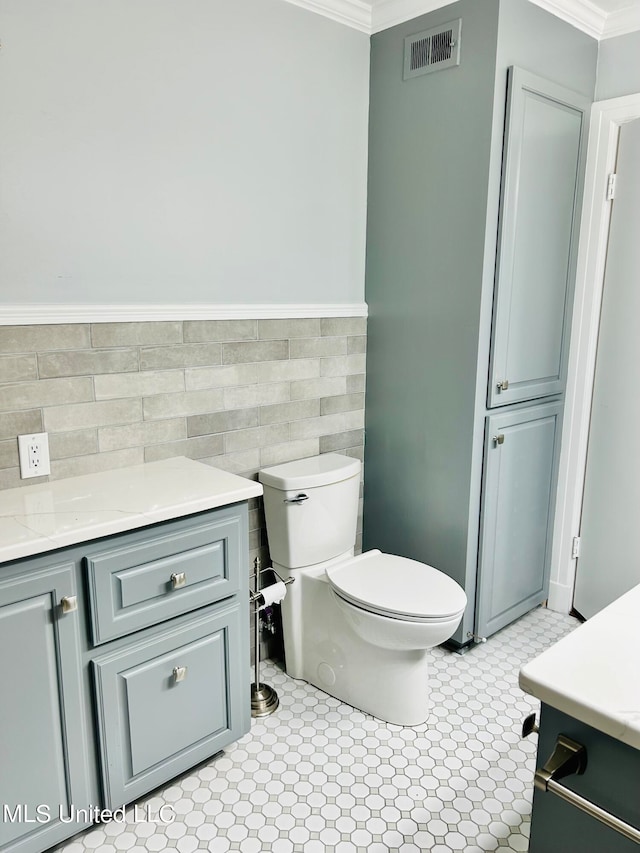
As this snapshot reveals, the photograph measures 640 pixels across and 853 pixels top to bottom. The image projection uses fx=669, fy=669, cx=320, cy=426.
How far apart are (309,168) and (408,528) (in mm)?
1415

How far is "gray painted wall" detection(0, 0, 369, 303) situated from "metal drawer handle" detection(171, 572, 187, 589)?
0.82 meters

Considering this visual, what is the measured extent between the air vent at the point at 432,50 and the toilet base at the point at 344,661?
180cm

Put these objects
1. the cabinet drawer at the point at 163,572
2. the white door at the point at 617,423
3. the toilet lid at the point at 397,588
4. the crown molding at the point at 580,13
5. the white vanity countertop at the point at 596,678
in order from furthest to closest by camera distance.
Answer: the white door at the point at 617,423, the crown molding at the point at 580,13, the toilet lid at the point at 397,588, the cabinet drawer at the point at 163,572, the white vanity countertop at the point at 596,678

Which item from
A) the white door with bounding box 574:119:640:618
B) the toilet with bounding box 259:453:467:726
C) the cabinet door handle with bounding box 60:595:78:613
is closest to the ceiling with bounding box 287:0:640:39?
the white door with bounding box 574:119:640:618

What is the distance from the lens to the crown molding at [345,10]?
2295 mm

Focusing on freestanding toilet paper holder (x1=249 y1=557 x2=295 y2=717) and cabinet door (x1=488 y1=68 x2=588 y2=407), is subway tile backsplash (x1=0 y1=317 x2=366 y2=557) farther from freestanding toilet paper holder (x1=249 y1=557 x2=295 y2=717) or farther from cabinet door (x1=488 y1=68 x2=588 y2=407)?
cabinet door (x1=488 y1=68 x2=588 y2=407)

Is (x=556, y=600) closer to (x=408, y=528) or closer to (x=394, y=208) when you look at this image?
(x=408, y=528)

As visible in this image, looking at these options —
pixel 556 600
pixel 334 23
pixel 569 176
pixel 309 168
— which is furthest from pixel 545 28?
pixel 556 600

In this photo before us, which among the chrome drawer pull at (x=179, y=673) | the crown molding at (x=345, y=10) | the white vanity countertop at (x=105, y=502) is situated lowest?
the chrome drawer pull at (x=179, y=673)

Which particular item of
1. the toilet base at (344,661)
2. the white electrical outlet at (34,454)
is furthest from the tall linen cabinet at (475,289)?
the white electrical outlet at (34,454)

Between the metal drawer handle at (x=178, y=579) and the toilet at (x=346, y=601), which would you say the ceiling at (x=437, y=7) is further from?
the metal drawer handle at (x=178, y=579)

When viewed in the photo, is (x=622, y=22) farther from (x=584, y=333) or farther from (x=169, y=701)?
(x=169, y=701)

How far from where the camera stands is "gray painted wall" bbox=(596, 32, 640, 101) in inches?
96.6

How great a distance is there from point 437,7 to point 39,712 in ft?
8.01
